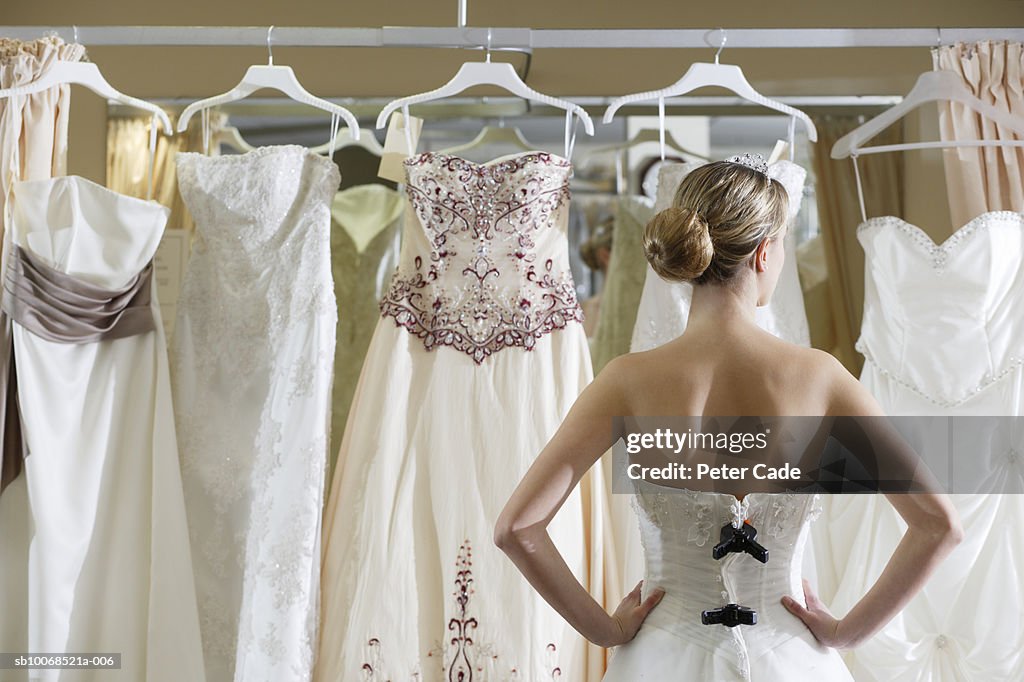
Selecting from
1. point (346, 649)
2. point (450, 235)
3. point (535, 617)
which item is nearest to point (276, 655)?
point (346, 649)

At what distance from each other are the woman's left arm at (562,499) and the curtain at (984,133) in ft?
4.39

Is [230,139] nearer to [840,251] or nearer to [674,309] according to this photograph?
[674,309]

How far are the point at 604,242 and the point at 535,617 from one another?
1240mm

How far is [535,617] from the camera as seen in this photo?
2.28 metres

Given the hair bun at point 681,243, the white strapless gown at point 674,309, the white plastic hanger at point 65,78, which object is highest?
the white plastic hanger at point 65,78

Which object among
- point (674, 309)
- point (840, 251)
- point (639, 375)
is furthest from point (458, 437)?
point (840, 251)

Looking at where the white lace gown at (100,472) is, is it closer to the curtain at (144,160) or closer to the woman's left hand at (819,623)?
the curtain at (144,160)

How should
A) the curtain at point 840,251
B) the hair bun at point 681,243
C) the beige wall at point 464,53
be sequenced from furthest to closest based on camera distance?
the beige wall at point 464,53 → the curtain at point 840,251 → the hair bun at point 681,243

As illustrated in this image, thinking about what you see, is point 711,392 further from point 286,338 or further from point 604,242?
point 604,242

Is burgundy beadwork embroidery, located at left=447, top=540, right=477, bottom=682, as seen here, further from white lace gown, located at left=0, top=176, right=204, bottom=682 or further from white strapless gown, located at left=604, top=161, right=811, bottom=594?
white lace gown, located at left=0, top=176, right=204, bottom=682


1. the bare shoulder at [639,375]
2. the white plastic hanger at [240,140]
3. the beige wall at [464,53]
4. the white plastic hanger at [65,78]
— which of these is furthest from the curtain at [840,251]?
the white plastic hanger at [65,78]

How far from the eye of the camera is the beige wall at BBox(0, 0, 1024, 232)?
10.8 ft

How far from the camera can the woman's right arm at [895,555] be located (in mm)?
1597

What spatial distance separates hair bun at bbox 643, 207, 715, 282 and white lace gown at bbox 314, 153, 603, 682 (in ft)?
2.85
